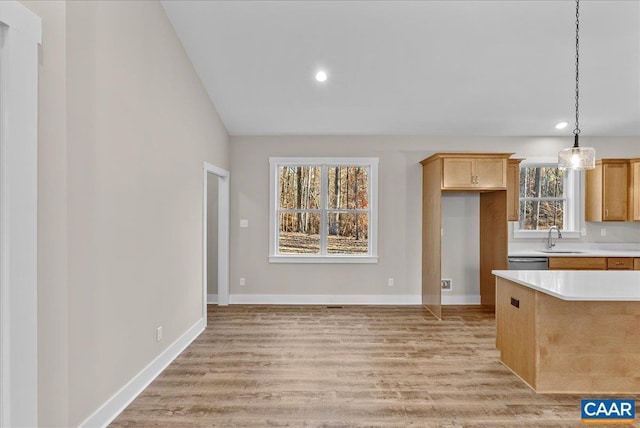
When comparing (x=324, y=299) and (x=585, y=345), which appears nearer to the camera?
(x=585, y=345)

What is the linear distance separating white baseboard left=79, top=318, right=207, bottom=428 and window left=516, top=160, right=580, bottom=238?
4873 millimetres

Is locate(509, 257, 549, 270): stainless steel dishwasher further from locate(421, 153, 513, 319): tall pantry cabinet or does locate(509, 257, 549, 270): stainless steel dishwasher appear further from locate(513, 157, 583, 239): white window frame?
locate(513, 157, 583, 239): white window frame

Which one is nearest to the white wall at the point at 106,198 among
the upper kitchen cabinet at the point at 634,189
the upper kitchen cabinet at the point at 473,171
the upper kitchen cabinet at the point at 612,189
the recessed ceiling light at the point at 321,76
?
the recessed ceiling light at the point at 321,76

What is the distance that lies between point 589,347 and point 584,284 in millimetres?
508

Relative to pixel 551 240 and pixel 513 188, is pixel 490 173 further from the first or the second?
pixel 551 240

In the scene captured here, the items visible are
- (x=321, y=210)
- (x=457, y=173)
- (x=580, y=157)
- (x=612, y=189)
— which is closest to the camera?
(x=580, y=157)

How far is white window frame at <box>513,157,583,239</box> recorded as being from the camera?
19.5 feet

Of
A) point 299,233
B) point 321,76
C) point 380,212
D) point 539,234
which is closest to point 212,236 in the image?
point 299,233

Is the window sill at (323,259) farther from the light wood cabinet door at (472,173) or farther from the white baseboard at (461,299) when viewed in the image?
the light wood cabinet door at (472,173)

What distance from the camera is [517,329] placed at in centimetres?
339

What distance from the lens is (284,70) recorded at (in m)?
4.55

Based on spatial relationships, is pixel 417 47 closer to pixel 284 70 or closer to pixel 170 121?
pixel 284 70

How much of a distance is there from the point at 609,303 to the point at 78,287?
11.9 ft

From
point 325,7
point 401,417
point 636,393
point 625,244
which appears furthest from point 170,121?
point 625,244
